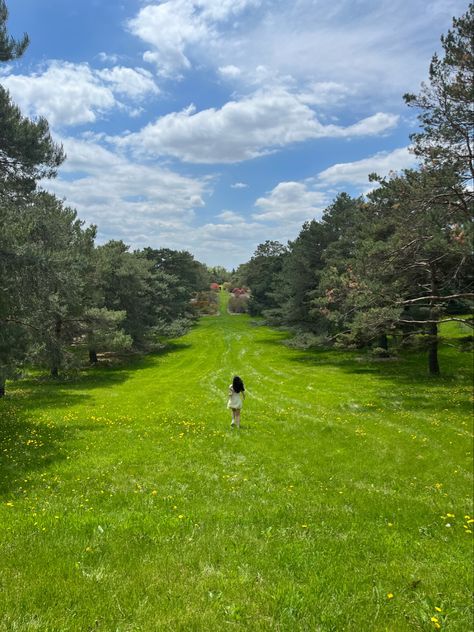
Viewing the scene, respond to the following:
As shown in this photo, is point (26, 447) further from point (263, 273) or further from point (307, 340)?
point (263, 273)

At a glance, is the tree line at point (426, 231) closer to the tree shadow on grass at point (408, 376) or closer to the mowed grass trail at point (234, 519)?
the tree shadow on grass at point (408, 376)

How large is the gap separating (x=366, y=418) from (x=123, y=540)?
15019mm

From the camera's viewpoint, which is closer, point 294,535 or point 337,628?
point 337,628

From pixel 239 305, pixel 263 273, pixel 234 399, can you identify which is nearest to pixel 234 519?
pixel 234 399

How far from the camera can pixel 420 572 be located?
6289mm

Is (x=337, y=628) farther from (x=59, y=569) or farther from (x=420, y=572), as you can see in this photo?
(x=59, y=569)

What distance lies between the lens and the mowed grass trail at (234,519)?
16.1ft

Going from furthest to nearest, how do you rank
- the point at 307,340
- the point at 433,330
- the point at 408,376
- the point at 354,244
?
the point at 307,340 → the point at 354,244 → the point at 408,376 → the point at 433,330

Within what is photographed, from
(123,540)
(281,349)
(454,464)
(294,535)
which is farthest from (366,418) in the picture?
(281,349)

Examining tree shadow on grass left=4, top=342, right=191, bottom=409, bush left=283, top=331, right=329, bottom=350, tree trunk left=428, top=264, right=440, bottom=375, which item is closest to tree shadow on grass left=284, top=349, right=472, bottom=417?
tree trunk left=428, top=264, right=440, bottom=375

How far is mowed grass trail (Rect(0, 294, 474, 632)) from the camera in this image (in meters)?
4.91

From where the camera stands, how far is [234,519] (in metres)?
7.66

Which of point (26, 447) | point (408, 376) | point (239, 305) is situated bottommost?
point (408, 376)

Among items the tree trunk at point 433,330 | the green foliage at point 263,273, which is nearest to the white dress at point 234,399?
the tree trunk at point 433,330
